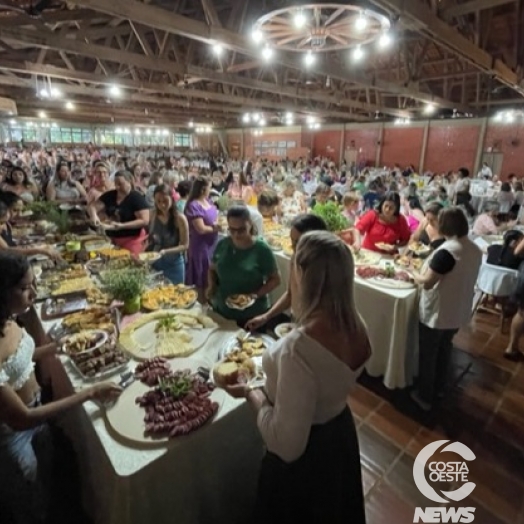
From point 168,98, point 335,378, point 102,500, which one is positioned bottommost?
point 102,500

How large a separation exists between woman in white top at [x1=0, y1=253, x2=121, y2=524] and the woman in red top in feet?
9.15

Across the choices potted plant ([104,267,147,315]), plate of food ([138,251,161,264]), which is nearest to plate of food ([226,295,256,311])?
potted plant ([104,267,147,315])

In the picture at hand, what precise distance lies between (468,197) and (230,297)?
28.5ft

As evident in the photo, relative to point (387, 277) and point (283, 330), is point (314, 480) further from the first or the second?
point (387, 277)

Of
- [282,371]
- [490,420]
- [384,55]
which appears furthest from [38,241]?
[384,55]

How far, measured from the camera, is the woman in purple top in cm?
350

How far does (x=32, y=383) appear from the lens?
141cm

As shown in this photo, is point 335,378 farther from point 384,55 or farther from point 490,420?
point 384,55

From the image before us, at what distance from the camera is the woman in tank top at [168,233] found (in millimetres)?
3012

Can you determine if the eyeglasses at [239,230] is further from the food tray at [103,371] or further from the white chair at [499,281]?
the white chair at [499,281]

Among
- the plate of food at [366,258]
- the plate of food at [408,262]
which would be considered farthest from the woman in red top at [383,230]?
the plate of food at [408,262]

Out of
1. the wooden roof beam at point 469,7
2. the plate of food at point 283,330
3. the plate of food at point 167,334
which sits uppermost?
the wooden roof beam at point 469,7

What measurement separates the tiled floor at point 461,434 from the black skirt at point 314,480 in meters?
0.91

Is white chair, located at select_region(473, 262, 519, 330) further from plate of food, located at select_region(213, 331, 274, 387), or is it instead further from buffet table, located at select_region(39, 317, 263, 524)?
buffet table, located at select_region(39, 317, 263, 524)
